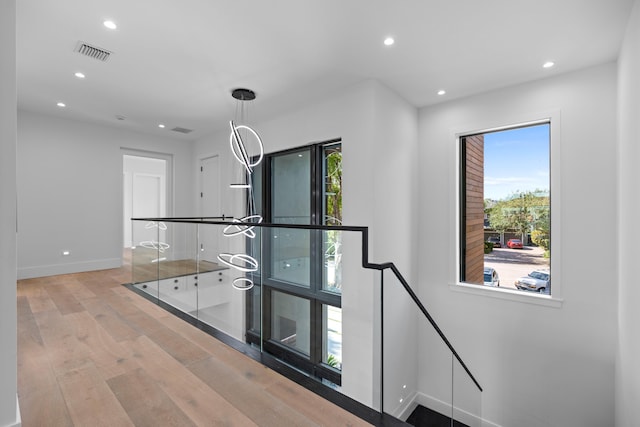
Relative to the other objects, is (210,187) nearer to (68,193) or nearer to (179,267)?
(68,193)

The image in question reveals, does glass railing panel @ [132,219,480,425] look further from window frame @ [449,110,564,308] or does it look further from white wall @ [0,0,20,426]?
white wall @ [0,0,20,426]

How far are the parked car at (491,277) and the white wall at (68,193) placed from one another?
21.6ft

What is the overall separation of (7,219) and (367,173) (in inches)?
126

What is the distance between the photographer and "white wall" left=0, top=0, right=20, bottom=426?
50.8 inches

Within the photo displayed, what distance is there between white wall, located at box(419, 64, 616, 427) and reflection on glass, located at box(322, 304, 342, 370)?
1.93 m

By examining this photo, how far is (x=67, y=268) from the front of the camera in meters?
5.50

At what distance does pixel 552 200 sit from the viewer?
3695 mm

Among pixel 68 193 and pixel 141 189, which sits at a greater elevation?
pixel 141 189

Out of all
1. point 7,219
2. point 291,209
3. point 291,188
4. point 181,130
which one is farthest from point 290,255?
point 181,130

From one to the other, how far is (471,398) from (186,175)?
6.82 metres

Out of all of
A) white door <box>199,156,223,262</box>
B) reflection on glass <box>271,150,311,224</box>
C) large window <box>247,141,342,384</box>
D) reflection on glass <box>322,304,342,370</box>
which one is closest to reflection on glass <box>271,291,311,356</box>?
large window <box>247,141,342,384</box>

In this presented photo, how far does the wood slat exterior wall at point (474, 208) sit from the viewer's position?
4445 mm

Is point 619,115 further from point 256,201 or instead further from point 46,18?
point 46,18

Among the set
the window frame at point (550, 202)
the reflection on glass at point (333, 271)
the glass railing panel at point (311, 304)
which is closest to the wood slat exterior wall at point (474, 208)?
the window frame at point (550, 202)
